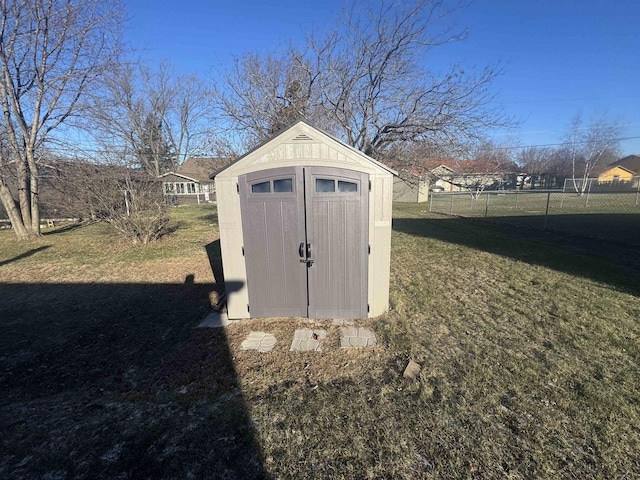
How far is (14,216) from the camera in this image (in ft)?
35.2

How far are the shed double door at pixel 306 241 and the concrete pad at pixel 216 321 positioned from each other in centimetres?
44

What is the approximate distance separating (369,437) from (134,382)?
252 centimetres

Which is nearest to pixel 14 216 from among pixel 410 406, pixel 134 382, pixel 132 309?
pixel 132 309

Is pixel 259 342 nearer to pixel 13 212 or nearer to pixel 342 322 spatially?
pixel 342 322

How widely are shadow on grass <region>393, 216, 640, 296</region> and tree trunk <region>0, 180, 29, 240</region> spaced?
1530 cm

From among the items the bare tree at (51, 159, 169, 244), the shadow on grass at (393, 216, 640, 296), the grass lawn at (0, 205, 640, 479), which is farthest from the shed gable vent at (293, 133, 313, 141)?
the bare tree at (51, 159, 169, 244)

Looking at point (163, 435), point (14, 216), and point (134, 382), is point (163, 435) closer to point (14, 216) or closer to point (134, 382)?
point (134, 382)

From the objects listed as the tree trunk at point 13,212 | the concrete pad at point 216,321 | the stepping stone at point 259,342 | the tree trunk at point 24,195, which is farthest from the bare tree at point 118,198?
the stepping stone at point 259,342

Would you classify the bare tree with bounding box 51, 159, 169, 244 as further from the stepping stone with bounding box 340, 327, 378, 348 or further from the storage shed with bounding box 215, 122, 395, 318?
the stepping stone with bounding box 340, 327, 378, 348

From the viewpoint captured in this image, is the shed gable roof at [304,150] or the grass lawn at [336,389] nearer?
the grass lawn at [336,389]

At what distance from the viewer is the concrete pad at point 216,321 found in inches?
168

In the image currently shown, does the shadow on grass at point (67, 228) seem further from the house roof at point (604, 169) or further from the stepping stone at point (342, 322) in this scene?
the house roof at point (604, 169)

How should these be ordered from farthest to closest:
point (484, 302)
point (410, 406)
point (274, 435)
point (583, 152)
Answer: point (583, 152), point (484, 302), point (410, 406), point (274, 435)

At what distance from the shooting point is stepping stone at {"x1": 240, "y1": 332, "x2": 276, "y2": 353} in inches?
142
